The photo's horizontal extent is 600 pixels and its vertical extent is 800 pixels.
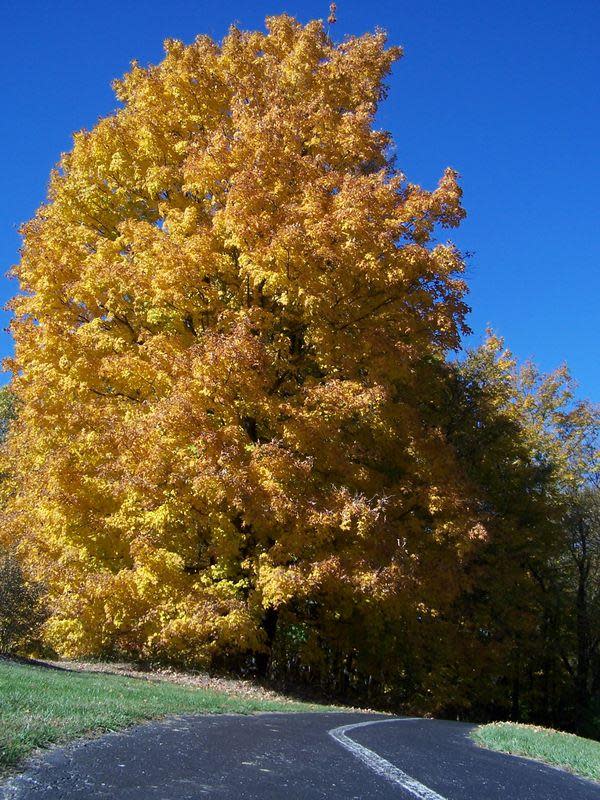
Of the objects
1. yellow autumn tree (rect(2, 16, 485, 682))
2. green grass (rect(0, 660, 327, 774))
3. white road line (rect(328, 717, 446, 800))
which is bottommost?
green grass (rect(0, 660, 327, 774))

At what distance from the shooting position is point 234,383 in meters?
11.6

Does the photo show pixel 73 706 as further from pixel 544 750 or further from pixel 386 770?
pixel 544 750

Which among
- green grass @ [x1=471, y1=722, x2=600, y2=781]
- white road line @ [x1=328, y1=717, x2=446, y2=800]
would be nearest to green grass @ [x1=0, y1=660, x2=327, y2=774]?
white road line @ [x1=328, y1=717, x2=446, y2=800]

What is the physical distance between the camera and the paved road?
148 inches

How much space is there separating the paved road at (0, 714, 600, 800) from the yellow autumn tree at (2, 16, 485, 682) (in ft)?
14.9

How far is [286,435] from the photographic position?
11.8 m

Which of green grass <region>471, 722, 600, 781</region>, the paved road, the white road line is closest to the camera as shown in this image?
the paved road

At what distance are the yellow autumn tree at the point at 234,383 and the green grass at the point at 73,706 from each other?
198 cm

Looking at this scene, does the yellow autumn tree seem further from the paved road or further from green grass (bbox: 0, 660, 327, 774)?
the paved road

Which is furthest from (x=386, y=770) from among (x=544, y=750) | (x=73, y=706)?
(x=544, y=750)

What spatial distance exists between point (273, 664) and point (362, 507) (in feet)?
21.3

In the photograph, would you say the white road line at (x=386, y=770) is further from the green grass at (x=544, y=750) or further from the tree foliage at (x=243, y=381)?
the tree foliage at (x=243, y=381)

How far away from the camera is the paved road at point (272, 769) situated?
377 centimetres

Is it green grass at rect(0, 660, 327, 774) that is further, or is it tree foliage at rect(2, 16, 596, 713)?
tree foliage at rect(2, 16, 596, 713)
